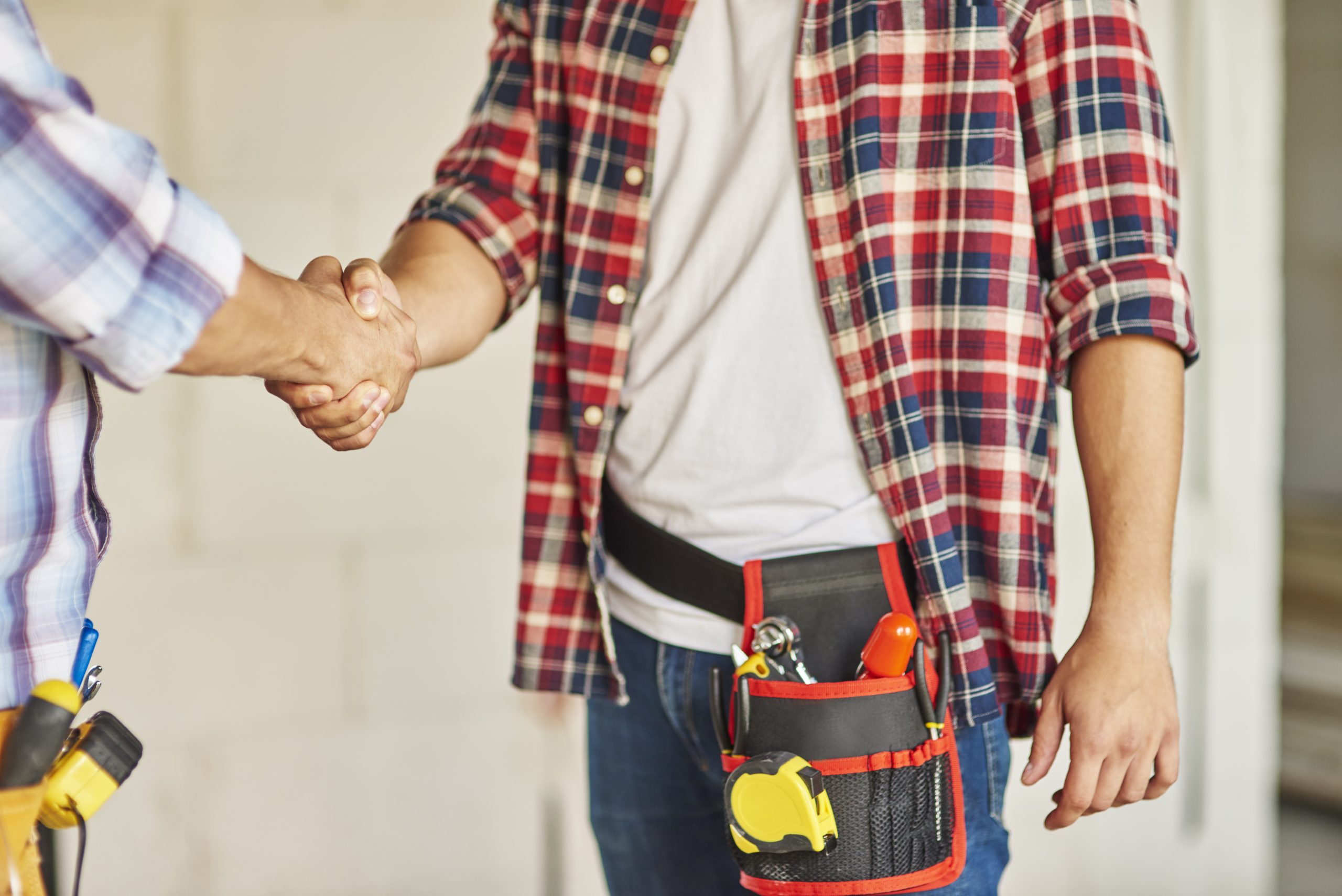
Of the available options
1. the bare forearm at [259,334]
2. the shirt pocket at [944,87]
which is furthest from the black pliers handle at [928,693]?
the bare forearm at [259,334]

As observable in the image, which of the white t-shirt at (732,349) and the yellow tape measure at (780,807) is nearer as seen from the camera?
the yellow tape measure at (780,807)

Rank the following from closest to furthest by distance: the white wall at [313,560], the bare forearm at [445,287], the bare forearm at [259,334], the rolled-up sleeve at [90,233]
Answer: the rolled-up sleeve at [90,233] → the bare forearm at [259,334] → the bare forearm at [445,287] → the white wall at [313,560]

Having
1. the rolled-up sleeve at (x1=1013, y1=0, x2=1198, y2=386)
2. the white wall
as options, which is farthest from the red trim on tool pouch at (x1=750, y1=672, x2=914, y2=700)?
the white wall

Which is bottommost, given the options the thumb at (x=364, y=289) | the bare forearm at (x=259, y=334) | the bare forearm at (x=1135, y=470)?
the bare forearm at (x=1135, y=470)

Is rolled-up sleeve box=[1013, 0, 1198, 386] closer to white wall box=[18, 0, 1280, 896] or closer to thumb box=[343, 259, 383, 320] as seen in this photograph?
thumb box=[343, 259, 383, 320]

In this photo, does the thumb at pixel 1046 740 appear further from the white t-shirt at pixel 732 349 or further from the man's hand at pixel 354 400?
the man's hand at pixel 354 400

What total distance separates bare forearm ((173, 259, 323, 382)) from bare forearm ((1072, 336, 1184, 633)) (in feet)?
2.12

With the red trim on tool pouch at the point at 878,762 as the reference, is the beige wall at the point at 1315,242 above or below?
above

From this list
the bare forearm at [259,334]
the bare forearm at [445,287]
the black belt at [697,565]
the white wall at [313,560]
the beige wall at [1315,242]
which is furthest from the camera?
the beige wall at [1315,242]

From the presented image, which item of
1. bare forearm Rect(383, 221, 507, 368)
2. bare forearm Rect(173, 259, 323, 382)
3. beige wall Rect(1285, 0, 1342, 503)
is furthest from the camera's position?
beige wall Rect(1285, 0, 1342, 503)

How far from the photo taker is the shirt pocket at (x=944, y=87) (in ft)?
3.04

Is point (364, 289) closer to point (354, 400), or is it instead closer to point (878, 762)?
point (354, 400)

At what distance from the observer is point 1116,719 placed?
86 cm

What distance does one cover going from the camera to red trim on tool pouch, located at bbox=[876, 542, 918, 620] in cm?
94
